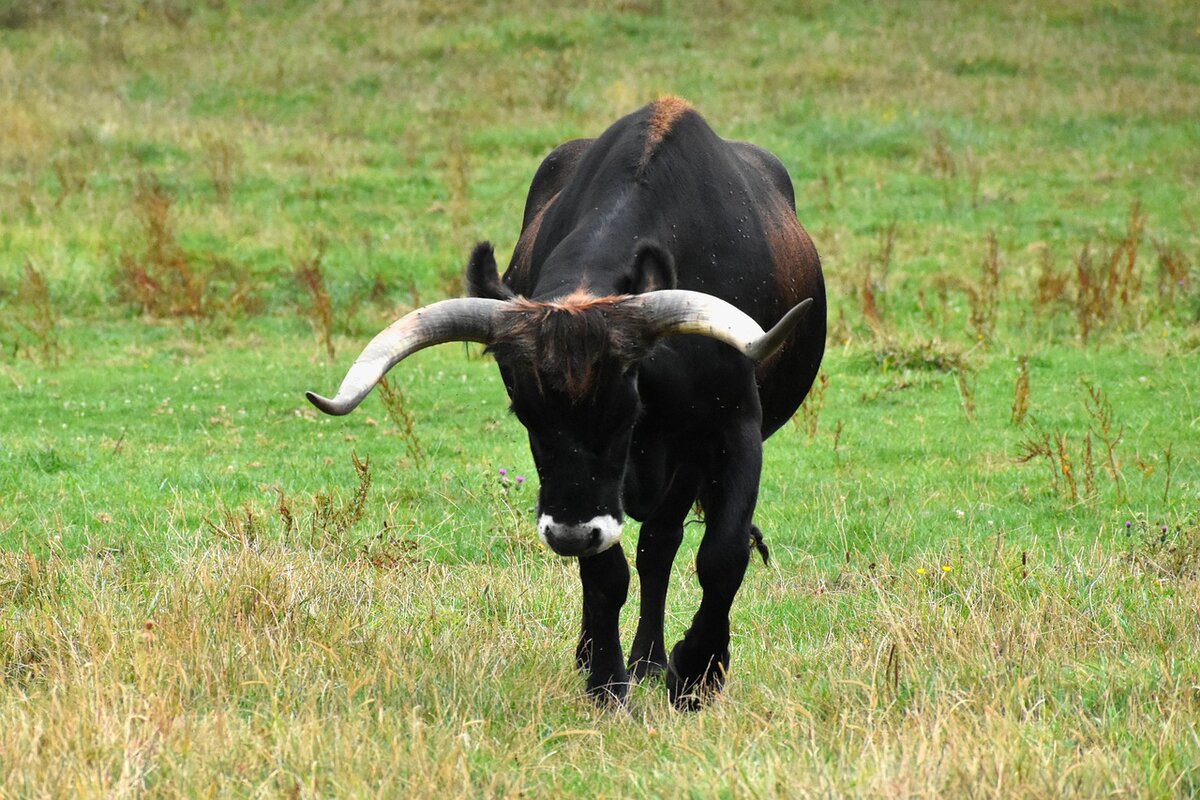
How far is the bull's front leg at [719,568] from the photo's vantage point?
18.1 ft

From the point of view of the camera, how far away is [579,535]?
4.84 meters

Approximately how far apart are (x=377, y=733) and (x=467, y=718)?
1.22ft

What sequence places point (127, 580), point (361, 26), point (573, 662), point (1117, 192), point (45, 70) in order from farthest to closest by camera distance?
point (361, 26) < point (45, 70) < point (1117, 192) < point (127, 580) < point (573, 662)

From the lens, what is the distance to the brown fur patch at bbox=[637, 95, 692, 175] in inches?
229

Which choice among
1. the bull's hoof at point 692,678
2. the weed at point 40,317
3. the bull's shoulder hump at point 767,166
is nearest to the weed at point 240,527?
the bull's hoof at point 692,678

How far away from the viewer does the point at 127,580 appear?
20.6ft

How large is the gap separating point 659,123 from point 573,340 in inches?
59.1

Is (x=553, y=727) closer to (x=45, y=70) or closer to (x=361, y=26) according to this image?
(x=45, y=70)

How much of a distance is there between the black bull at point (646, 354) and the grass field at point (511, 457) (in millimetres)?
369

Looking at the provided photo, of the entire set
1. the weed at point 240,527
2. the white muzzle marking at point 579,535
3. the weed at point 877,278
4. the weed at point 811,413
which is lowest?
the weed at point 877,278

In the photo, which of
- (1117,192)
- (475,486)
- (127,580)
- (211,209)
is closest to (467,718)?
(127,580)

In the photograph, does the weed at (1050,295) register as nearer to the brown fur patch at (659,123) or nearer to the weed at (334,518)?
the weed at (334,518)

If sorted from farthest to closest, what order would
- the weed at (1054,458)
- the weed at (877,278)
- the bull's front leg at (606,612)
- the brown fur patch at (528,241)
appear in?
the weed at (877,278), the weed at (1054,458), the brown fur patch at (528,241), the bull's front leg at (606,612)

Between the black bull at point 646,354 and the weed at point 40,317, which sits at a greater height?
the black bull at point 646,354
